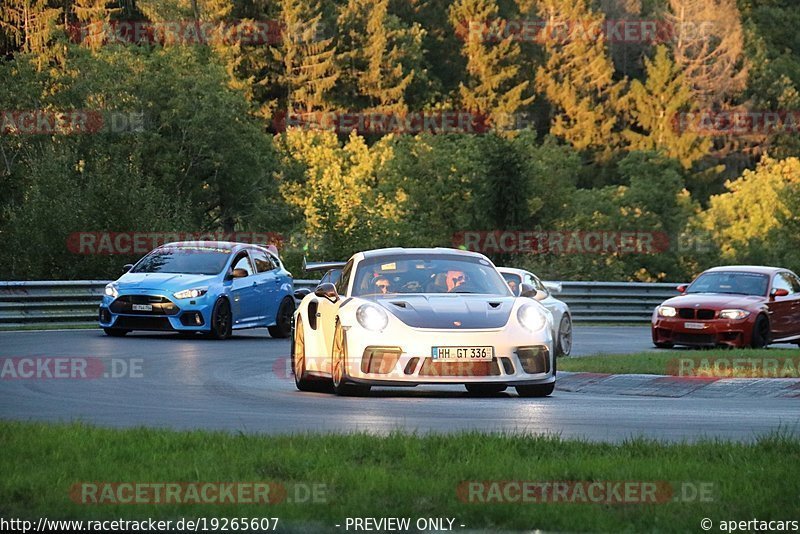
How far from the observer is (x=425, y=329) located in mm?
15844

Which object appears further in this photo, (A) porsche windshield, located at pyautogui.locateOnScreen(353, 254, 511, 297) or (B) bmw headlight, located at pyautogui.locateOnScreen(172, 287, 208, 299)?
(B) bmw headlight, located at pyautogui.locateOnScreen(172, 287, 208, 299)

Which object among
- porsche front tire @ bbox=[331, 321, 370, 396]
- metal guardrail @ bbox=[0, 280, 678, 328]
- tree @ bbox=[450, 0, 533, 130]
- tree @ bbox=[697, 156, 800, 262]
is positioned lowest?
tree @ bbox=[697, 156, 800, 262]

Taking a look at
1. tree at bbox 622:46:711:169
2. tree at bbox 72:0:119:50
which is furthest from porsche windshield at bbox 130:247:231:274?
tree at bbox 622:46:711:169

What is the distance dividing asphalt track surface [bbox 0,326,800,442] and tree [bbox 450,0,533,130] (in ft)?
268

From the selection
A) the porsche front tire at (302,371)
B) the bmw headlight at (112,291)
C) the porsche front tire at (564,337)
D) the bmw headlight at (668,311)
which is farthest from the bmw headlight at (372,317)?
the bmw headlight at (668,311)

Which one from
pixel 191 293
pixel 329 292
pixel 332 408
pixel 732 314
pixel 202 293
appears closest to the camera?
pixel 332 408

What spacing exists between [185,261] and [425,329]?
532 inches

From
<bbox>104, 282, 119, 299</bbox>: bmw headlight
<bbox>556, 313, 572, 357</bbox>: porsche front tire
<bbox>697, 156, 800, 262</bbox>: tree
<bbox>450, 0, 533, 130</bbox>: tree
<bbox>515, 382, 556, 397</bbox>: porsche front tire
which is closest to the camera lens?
<bbox>515, 382, 556, 397</bbox>: porsche front tire

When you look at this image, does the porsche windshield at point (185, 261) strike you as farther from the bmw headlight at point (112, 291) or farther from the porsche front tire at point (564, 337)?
the porsche front tire at point (564, 337)

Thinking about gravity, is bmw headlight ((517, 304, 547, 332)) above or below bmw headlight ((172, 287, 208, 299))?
above

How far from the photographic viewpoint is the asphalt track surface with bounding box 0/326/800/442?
1321 cm

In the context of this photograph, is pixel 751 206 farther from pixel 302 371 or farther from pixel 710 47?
pixel 302 371

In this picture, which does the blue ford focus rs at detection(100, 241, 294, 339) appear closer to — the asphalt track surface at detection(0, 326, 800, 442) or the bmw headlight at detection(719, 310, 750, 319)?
the asphalt track surface at detection(0, 326, 800, 442)

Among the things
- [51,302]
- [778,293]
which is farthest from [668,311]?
[51,302]
